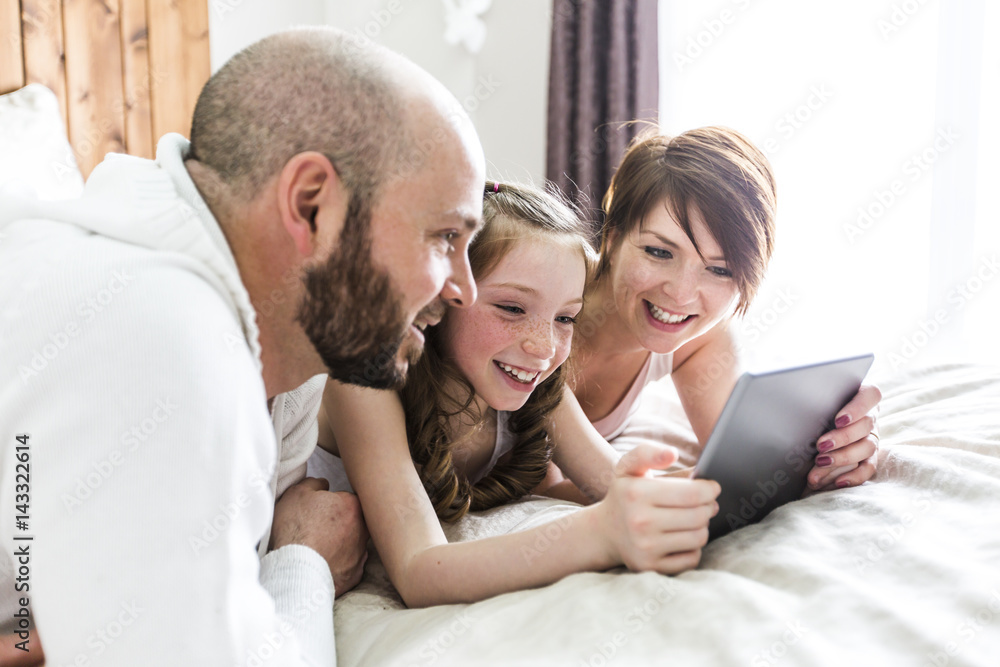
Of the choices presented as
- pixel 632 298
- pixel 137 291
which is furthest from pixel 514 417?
pixel 137 291

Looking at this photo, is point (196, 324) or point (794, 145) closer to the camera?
point (196, 324)

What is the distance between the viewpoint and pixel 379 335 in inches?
32.5

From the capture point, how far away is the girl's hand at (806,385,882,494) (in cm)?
101

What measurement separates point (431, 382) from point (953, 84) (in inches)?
88.5

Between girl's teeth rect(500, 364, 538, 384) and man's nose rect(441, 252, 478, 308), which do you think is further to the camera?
girl's teeth rect(500, 364, 538, 384)

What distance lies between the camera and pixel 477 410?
1.27m

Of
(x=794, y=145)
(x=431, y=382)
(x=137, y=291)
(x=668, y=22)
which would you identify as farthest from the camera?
(x=668, y=22)

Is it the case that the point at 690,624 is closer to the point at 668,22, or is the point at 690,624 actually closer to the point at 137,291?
the point at 137,291

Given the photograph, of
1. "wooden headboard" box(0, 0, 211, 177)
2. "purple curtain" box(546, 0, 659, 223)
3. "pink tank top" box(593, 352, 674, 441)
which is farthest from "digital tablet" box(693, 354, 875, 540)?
"purple curtain" box(546, 0, 659, 223)

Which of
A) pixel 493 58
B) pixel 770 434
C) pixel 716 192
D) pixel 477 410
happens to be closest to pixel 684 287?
pixel 716 192

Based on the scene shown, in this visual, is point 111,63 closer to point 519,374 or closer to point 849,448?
point 519,374

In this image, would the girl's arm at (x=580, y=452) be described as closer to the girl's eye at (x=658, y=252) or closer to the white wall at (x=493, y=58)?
the girl's eye at (x=658, y=252)

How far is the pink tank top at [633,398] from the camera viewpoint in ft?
5.63

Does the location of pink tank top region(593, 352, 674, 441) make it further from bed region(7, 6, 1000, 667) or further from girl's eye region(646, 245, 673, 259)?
bed region(7, 6, 1000, 667)
